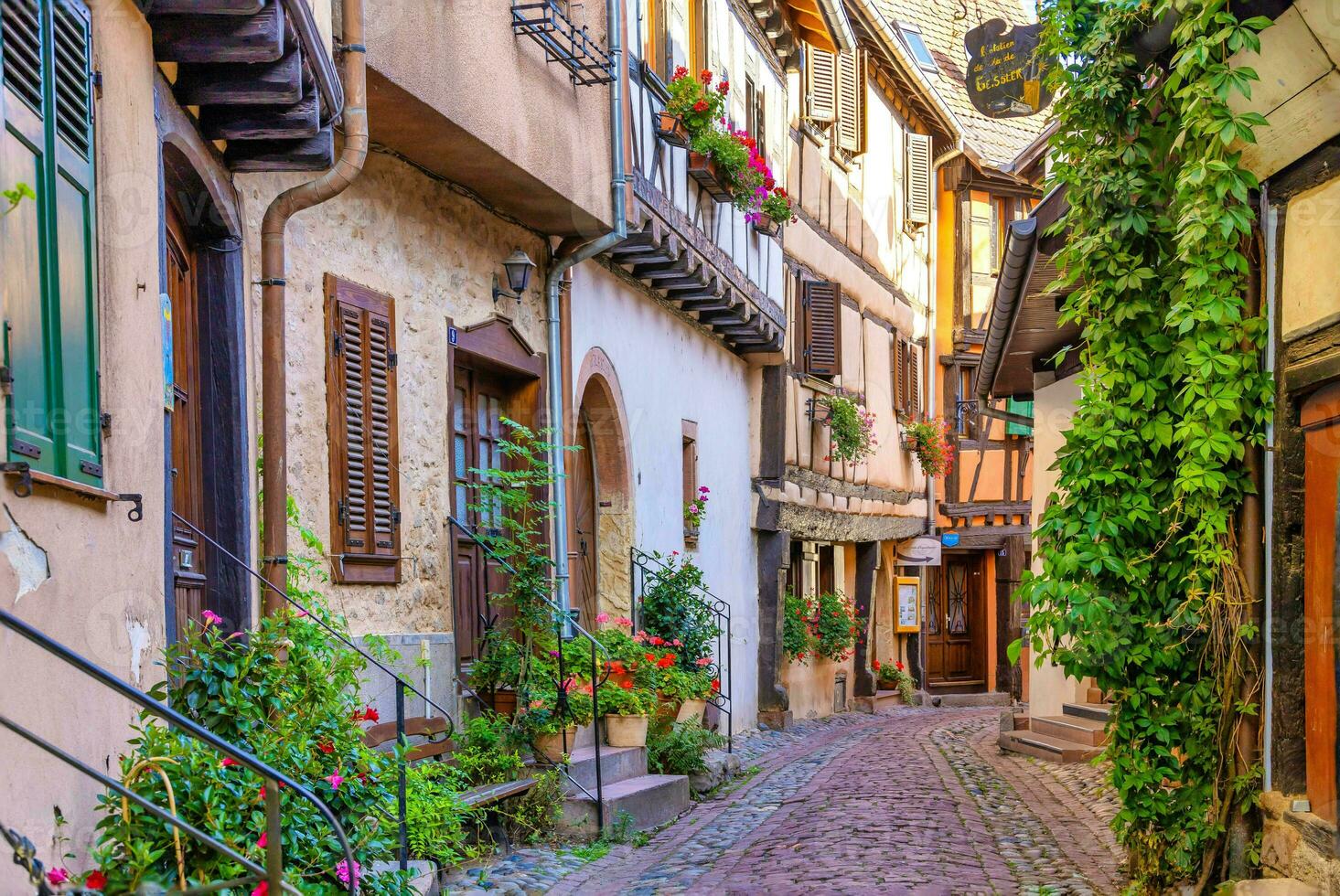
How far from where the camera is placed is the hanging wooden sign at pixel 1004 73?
11.7 meters

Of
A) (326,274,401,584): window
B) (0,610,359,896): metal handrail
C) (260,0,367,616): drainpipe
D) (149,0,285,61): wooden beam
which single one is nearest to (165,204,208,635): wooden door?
(260,0,367,616): drainpipe

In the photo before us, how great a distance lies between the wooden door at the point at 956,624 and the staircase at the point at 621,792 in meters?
14.8

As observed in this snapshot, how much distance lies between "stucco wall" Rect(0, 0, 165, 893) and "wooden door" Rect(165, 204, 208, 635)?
898 millimetres

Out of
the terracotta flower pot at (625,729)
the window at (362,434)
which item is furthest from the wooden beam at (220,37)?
the terracotta flower pot at (625,729)

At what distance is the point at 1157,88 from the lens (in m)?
6.21

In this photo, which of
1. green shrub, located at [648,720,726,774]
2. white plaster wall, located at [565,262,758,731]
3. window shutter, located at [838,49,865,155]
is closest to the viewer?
green shrub, located at [648,720,726,774]

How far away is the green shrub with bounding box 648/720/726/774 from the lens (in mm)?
9875

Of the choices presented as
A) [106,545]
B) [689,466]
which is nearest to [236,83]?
[106,545]

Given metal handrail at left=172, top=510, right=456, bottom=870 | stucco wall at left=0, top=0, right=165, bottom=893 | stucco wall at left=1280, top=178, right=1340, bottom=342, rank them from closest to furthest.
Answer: stucco wall at left=0, top=0, right=165, bottom=893, stucco wall at left=1280, top=178, right=1340, bottom=342, metal handrail at left=172, top=510, right=456, bottom=870

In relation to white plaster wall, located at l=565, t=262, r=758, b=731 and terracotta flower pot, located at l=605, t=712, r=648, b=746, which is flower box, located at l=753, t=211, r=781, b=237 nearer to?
white plaster wall, located at l=565, t=262, r=758, b=731

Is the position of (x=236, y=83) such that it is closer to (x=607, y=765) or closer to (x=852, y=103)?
(x=607, y=765)

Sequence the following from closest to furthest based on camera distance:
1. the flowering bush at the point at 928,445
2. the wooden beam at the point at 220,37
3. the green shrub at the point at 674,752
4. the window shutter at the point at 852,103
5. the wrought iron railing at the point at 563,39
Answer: the wooden beam at the point at 220,37
the wrought iron railing at the point at 563,39
the green shrub at the point at 674,752
the window shutter at the point at 852,103
the flowering bush at the point at 928,445

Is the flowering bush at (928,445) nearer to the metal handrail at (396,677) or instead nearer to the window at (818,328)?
Answer: the window at (818,328)

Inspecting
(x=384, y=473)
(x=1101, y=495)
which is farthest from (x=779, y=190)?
(x=1101, y=495)
